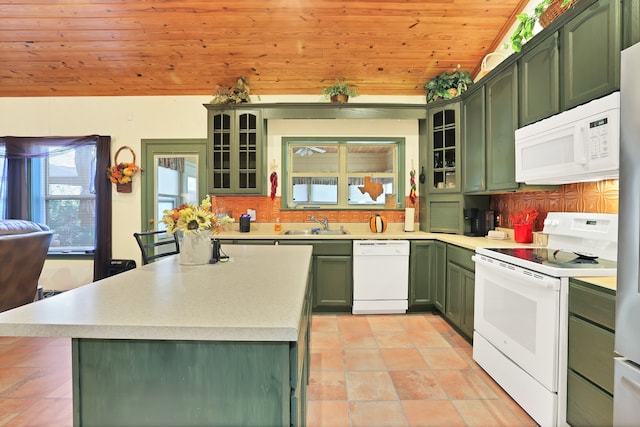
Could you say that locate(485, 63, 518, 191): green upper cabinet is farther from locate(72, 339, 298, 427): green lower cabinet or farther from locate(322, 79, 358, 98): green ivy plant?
locate(72, 339, 298, 427): green lower cabinet

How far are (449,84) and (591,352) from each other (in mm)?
2998

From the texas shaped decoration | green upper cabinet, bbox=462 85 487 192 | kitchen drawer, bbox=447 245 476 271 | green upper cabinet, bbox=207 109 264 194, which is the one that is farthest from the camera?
the texas shaped decoration

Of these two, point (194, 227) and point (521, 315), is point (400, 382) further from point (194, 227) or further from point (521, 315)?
point (194, 227)

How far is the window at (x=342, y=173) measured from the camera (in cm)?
400

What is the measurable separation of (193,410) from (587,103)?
2397 mm

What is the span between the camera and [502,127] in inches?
105

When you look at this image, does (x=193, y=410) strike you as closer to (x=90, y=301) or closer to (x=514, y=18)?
(x=90, y=301)

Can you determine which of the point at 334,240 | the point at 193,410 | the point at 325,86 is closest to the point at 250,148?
the point at 325,86

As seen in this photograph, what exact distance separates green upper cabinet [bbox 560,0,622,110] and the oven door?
109cm

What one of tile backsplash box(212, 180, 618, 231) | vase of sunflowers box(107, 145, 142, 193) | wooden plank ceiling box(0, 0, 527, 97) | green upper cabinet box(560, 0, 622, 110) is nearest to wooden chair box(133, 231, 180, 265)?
vase of sunflowers box(107, 145, 142, 193)

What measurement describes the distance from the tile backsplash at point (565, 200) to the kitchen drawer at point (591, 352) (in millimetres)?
990

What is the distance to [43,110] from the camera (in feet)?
13.2

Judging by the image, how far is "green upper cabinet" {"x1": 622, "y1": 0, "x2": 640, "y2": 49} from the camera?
1.52 meters

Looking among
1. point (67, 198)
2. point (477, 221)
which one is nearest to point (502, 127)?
point (477, 221)
